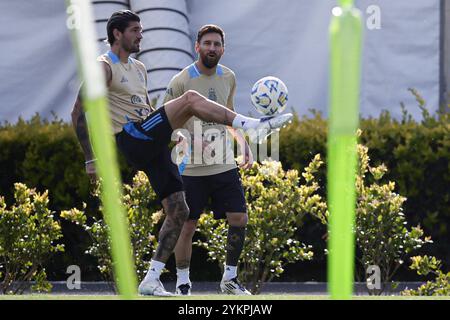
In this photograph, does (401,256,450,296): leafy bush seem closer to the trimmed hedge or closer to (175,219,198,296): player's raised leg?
(175,219,198,296): player's raised leg

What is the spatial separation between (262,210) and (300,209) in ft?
1.03

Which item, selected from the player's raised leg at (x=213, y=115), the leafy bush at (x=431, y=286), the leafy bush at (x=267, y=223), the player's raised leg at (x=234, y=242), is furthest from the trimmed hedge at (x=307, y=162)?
the player's raised leg at (x=213, y=115)

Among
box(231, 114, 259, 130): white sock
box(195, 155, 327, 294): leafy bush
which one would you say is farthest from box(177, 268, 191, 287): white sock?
box(231, 114, 259, 130): white sock

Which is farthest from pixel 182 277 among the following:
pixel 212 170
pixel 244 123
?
pixel 244 123

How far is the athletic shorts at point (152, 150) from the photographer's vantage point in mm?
6055

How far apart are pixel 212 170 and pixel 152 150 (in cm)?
105

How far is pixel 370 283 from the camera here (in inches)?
302

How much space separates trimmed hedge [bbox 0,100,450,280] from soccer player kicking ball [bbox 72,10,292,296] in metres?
3.33

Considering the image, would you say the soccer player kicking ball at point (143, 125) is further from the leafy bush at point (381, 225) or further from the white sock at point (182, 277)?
the leafy bush at point (381, 225)

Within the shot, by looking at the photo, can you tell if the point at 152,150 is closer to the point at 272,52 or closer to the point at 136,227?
the point at 136,227

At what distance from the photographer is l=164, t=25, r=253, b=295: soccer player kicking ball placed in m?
7.00

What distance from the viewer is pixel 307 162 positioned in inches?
388

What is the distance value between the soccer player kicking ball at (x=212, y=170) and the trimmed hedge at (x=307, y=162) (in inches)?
105
